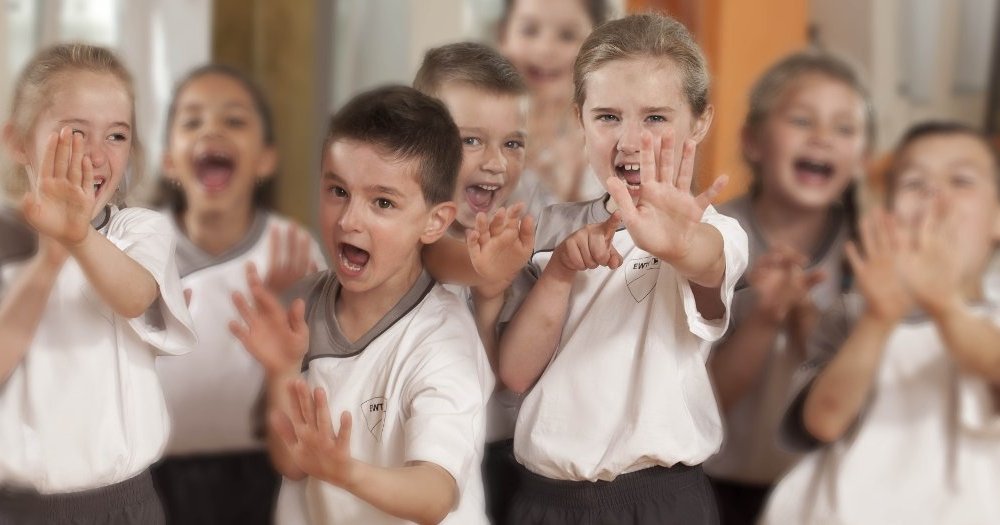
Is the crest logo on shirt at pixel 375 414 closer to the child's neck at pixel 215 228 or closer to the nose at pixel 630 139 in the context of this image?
the nose at pixel 630 139

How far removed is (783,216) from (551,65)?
250mm

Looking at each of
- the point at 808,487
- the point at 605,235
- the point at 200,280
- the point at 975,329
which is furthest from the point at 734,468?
the point at 200,280

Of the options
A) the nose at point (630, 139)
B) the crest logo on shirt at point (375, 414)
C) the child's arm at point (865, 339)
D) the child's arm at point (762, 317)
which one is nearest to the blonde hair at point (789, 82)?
the child's arm at point (762, 317)

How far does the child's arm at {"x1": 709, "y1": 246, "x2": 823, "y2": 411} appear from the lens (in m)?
0.82

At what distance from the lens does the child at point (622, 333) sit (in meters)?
0.61

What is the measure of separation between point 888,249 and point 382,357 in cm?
32

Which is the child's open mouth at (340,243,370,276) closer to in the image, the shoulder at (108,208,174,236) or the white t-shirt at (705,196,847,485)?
the shoulder at (108,208,174,236)

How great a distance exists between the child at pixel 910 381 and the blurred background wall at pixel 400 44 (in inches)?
8.8

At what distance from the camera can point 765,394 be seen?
→ 87 cm

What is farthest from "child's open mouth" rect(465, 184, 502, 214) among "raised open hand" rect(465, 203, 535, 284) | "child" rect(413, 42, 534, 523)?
"raised open hand" rect(465, 203, 535, 284)

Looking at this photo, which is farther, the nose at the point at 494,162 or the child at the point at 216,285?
the child at the point at 216,285

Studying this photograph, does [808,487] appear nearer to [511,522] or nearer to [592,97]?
[511,522]

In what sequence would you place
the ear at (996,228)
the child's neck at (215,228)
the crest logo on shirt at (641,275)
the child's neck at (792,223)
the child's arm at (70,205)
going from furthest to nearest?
the child's neck at (215,228), the child's neck at (792,223), the ear at (996,228), the crest logo on shirt at (641,275), the child's arm at (70,205)

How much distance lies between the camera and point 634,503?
64 centimetres
